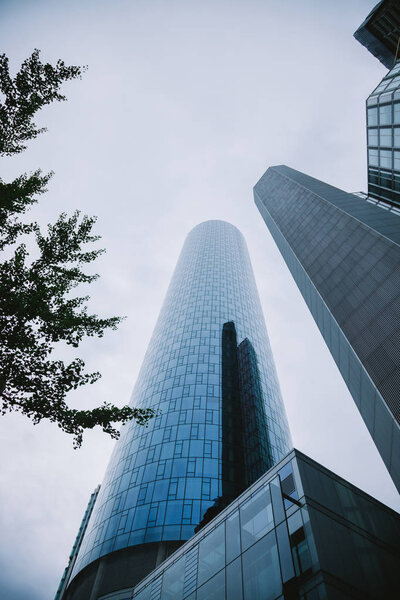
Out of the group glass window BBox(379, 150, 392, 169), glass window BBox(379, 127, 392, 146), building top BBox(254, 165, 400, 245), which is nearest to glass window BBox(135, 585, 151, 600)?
building top BBox(254, 165, 400, 245)

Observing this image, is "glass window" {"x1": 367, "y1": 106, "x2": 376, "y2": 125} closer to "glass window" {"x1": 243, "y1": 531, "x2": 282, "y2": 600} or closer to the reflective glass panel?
the reflective glass panel

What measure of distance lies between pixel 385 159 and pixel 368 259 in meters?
14.9

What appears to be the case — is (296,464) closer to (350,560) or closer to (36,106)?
(350,560)

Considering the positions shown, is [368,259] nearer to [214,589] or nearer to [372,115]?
[372,115]

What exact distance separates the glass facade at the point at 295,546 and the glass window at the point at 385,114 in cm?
3007

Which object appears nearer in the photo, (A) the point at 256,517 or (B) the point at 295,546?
(B) the point at 295,546

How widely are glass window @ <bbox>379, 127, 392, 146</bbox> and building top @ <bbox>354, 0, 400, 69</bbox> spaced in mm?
20721

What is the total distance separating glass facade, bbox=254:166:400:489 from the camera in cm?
1944

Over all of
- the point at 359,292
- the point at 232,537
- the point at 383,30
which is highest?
the point at 383,30

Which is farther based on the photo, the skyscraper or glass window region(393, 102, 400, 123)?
glass window region(393, 102, 400, 123)

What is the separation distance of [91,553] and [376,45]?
75415 mm

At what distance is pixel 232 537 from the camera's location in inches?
671

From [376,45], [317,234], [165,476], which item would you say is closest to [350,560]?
[317,234]

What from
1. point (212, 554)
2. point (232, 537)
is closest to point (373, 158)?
point (232, 537)
